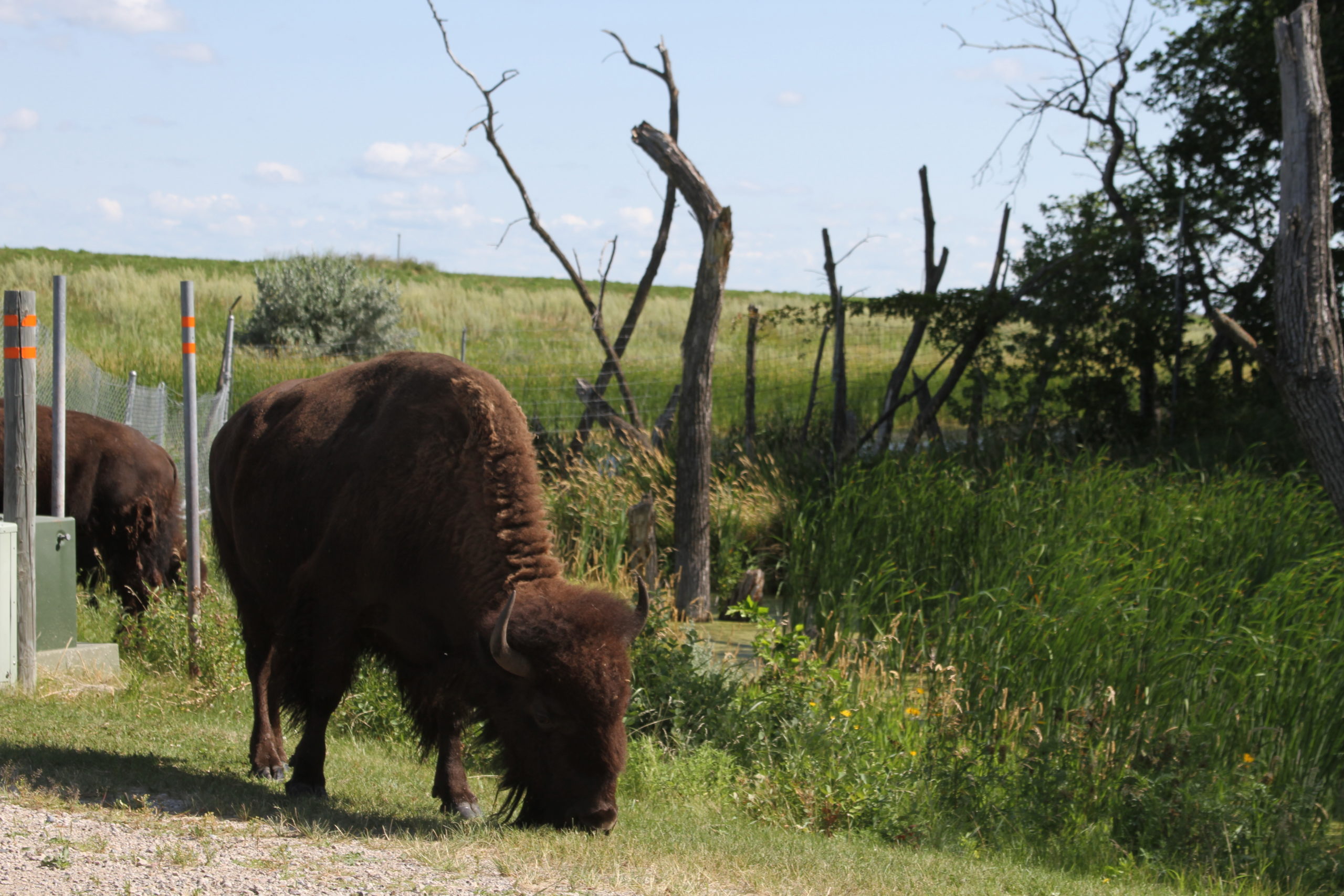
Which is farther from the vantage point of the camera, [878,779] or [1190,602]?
[1190,602]

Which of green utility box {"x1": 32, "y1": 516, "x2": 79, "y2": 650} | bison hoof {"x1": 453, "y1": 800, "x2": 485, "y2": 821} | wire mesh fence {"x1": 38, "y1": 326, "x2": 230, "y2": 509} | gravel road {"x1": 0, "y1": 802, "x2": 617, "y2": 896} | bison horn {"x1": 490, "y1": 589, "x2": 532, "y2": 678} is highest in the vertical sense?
wire mesh fence {"x1": 38, "y1": 326, "x2": 230, "y2": 509}

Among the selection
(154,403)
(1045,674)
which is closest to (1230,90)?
(1045,674)

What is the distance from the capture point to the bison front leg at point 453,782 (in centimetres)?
521

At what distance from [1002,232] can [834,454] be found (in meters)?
4.67

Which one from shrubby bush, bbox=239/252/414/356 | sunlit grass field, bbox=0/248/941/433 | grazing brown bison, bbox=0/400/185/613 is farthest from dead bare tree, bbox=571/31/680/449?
shrubby bush, bbox=239/252/414/356

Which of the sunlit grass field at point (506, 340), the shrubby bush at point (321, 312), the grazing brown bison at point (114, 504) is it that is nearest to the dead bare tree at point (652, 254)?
the sunlit grass field at point (506, 340)

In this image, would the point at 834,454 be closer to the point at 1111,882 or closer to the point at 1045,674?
the point at 1045,674

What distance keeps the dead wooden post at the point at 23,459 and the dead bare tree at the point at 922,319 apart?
376 inches

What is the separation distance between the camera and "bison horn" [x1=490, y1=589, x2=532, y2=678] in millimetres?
4301

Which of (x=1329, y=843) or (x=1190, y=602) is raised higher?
(x=1190, y=602)

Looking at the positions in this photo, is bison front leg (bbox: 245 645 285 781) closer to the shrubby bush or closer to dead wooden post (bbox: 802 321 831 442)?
dead wooden post (bbox: 802 321 831 442)

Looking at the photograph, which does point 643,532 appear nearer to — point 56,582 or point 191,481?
point 191,481

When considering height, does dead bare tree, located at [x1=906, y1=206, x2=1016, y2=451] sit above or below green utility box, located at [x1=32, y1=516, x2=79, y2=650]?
above

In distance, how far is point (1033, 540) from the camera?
30.9ft
